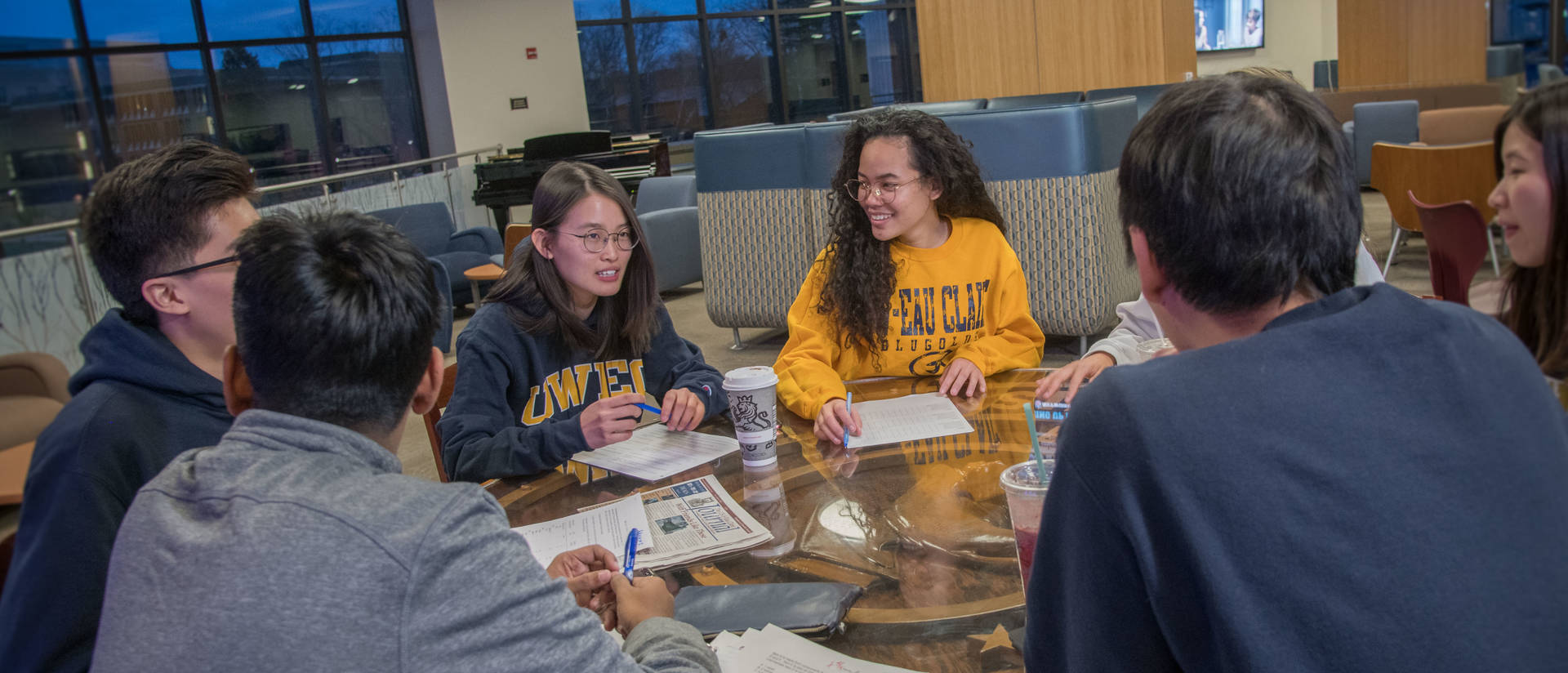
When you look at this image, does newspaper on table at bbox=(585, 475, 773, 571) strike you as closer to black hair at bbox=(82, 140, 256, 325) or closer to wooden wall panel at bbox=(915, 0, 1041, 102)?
black hair at bbox=(82, 140, 256, 325)

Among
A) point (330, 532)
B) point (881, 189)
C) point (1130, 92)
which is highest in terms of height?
point (1130, 92)

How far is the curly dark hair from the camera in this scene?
223cm

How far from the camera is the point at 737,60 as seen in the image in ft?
39.8

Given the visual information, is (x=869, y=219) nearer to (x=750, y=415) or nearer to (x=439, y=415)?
(x=750, y=415)

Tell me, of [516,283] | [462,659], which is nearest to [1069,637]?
[462,659]

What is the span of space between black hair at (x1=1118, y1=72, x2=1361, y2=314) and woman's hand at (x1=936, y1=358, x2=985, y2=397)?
3.28ft

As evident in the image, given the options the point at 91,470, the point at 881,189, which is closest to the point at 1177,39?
the point at 881,189

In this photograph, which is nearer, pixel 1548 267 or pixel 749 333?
pixel 1548 267

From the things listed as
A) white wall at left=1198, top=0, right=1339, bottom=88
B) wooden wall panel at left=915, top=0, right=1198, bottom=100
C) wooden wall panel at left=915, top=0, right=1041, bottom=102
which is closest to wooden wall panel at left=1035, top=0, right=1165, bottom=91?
wooden wall panel at left=915, top=0, right=1198, bottom=100

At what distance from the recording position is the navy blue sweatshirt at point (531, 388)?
162 cm

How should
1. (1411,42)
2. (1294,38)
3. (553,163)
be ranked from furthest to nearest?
(1294,38) → (1411,42) → (553,163)

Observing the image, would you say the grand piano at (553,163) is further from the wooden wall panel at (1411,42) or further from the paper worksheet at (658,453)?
the paper worksheet at (658,453)

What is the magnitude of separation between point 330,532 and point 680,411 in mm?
1061

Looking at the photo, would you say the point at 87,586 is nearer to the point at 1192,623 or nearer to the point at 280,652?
the point at 280,652
